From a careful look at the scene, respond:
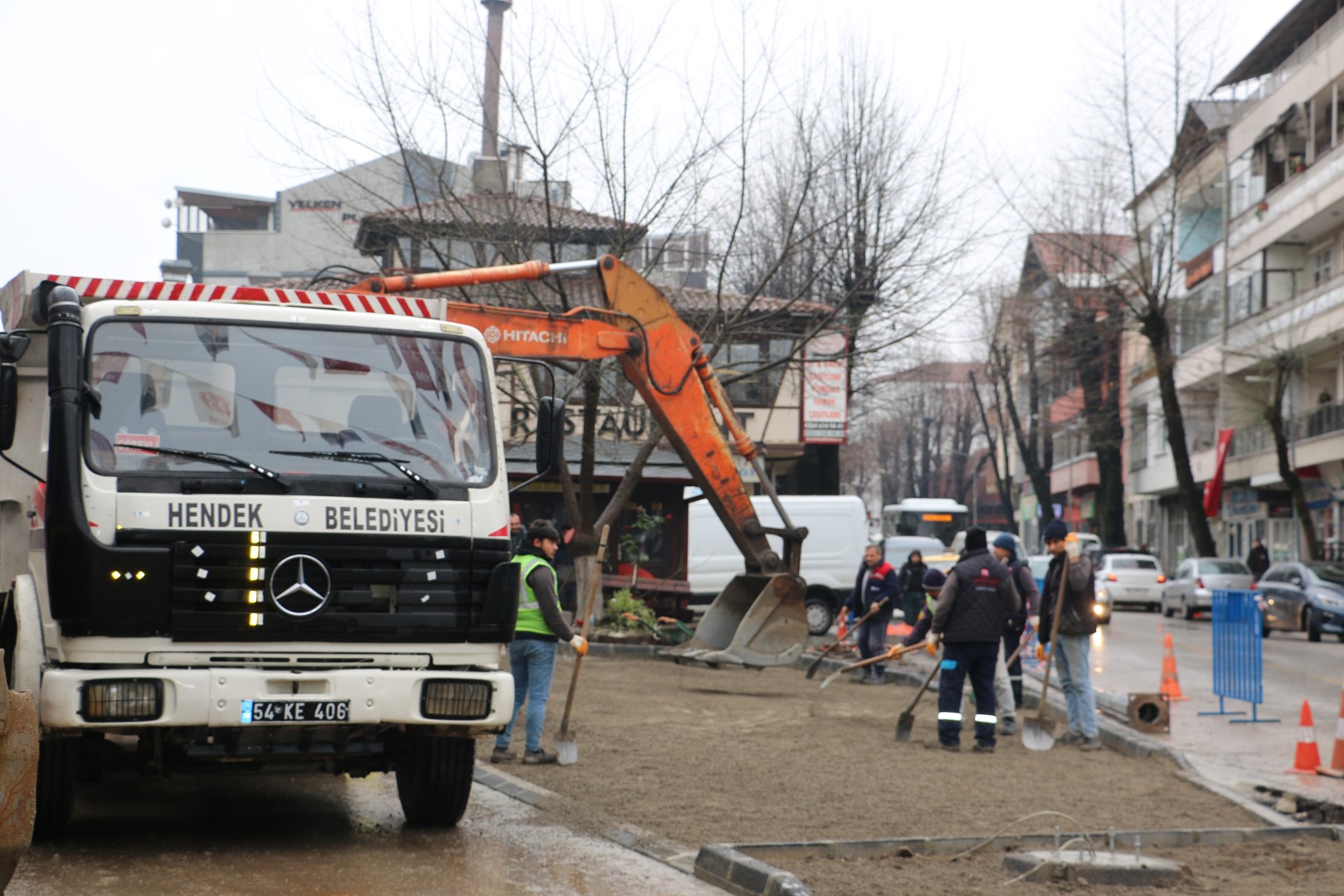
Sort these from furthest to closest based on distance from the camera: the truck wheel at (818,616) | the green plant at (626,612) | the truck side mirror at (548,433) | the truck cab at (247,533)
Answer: the truck wheel at (818,616)
the green plant at (626,612)
the truck side mirror at (548,433)
the truck cab at (247,533)

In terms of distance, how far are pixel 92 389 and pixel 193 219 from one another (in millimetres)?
67687

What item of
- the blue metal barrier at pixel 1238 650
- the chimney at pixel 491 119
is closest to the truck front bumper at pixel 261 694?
the blue metal barrier at pixel 1238 650

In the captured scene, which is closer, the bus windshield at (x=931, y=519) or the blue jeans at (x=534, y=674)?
the blue jeans at (x=534, y=674)

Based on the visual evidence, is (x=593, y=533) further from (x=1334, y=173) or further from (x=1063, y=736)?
(x=1334, y=173)

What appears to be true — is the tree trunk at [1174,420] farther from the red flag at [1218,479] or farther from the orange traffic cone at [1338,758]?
the orange traffic cone at [1338,758]

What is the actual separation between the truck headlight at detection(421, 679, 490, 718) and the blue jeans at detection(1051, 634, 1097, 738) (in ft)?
21.2

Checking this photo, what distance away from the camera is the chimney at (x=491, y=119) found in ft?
68.7

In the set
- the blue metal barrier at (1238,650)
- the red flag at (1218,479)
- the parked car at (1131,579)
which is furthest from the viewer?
Answer: the red flag at (1218,479)

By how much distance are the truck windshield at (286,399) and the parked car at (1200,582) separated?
30995mm

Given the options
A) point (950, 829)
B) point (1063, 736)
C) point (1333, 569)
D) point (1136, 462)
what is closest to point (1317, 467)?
point (1333, 569)

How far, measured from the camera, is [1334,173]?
3806cm

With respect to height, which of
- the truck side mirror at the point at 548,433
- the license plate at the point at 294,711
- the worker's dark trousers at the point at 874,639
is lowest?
the worker's dark trousers at the point at 874,639

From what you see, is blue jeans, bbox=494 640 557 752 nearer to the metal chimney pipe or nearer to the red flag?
the metal chimney pipe

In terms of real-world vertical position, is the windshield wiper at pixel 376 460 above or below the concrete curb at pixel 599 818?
above
